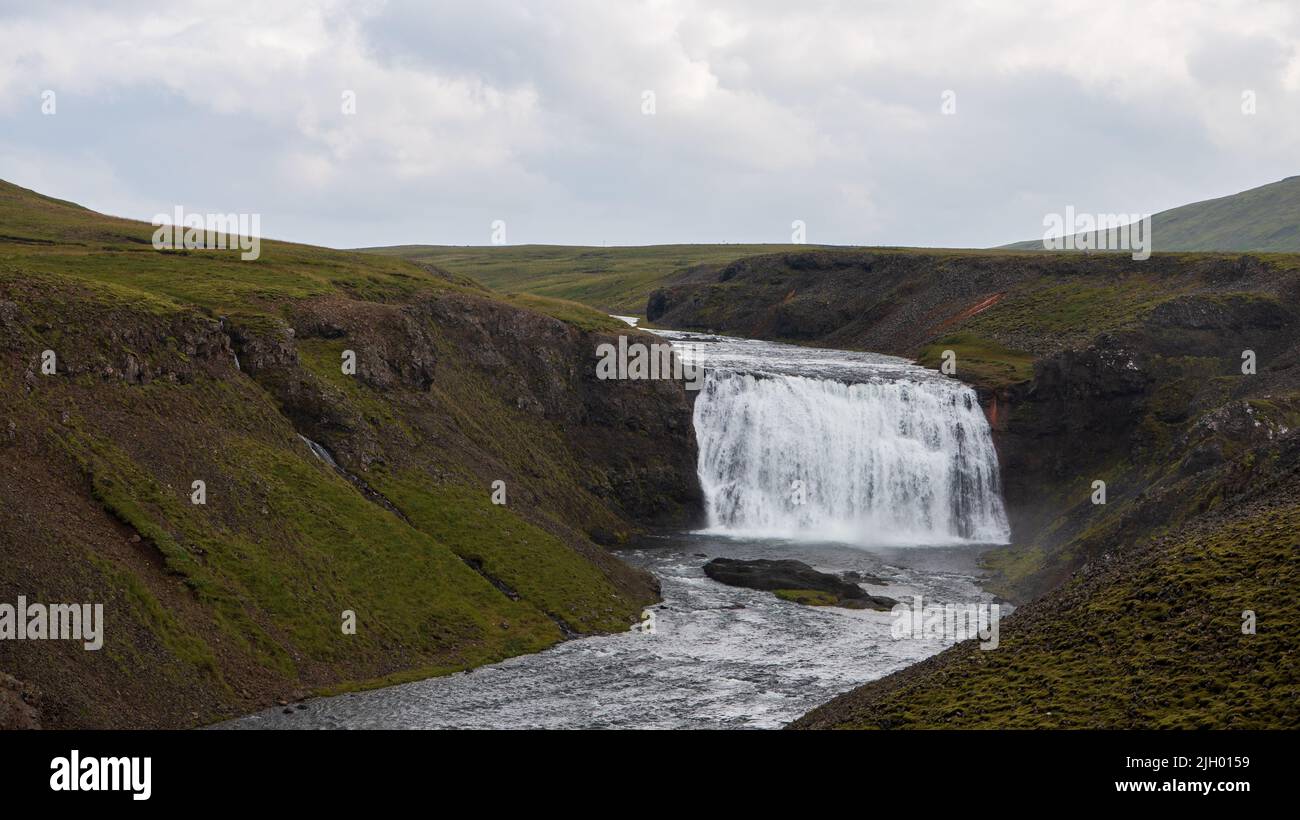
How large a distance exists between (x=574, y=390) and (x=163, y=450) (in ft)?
136

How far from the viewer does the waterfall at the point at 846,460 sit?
91.9 metres

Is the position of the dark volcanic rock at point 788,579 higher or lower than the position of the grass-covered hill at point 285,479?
lower

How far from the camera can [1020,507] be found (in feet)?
302

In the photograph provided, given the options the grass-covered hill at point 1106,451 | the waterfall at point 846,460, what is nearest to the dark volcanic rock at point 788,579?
the grass-covered hill at point 1106,451

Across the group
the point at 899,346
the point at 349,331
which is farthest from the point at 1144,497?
the point at 899,346

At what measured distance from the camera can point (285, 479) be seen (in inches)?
2313

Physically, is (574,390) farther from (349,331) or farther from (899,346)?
(899,346)

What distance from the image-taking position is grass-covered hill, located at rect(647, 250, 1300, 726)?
35062 mm

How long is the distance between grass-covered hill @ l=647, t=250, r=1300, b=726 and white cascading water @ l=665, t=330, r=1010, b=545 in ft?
11.0

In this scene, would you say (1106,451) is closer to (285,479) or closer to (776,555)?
(776,555)

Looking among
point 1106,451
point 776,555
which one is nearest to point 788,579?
point 776,555

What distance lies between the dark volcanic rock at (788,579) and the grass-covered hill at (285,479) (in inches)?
275

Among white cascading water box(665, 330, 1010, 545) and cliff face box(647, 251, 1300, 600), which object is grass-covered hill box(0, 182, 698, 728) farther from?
cliff face box(647, 251, 1300, 600)

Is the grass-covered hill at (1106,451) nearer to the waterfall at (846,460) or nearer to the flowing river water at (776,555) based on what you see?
the waterfall at (846,460)
